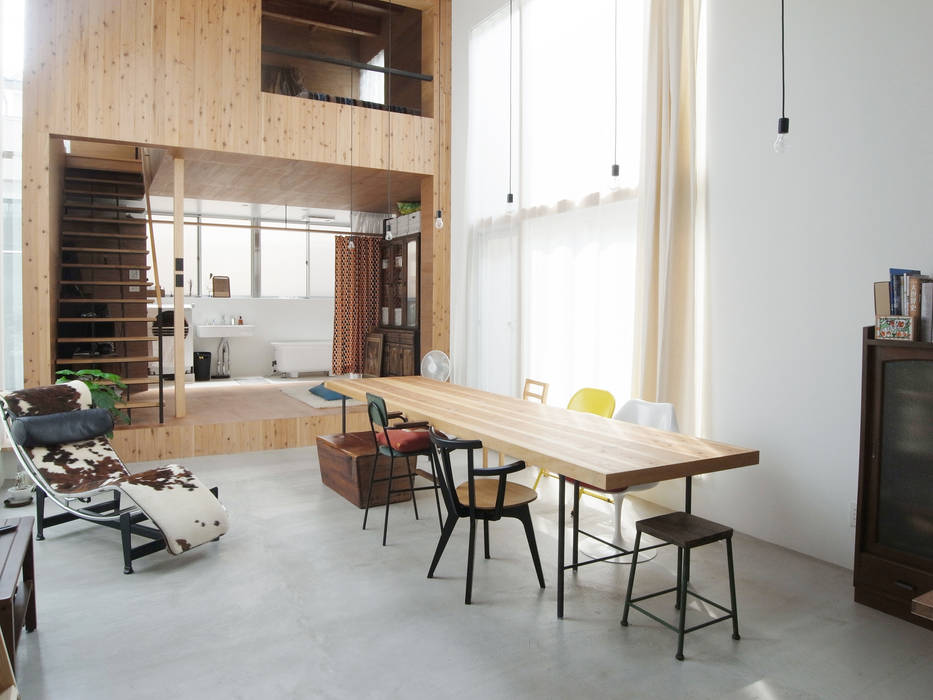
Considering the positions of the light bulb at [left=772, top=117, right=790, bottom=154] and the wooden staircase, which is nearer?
the light bulb at [left=772, top=117, right=790, bottom=154]

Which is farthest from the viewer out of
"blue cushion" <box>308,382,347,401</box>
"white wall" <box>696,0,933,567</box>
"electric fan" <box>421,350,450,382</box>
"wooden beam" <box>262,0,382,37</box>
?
"wooden beam" <box>262,0,382,37</box>

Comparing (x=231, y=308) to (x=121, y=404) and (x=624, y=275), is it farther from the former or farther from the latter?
(x=624, y=275)

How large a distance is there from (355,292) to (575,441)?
6.53 m

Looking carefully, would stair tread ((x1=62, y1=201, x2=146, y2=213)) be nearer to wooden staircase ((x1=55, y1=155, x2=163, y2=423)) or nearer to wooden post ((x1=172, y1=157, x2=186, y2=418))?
wooden staircase ((x1=55, y1=155, x2=163, y2=423))

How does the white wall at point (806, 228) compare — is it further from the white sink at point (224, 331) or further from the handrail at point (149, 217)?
the white sink at point (224, 331)

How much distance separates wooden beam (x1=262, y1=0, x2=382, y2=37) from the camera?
26.9ft

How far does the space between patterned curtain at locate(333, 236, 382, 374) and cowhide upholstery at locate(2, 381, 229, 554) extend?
494 cm

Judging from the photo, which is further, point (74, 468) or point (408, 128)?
point (408, 128)

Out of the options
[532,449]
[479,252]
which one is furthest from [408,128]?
[532,449]

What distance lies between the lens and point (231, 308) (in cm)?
1016

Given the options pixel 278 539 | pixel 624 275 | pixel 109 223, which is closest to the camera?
pixel 278 539

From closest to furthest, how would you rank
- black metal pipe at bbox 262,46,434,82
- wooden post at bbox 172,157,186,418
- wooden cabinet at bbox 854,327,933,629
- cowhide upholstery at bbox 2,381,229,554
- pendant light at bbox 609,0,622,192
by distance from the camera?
wooden cabinet at bbox 854,327,933,629 < cowhide upholstery at bbox 2,381,229,554 < pendant light at bbox 609,0,622,192 < wooden post at bbox 172,157,186,418 < black metal pipe at bbox 262,46,434,82

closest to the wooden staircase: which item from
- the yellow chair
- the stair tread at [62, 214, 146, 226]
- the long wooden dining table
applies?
the stair tread at [62, 214, 146, 226]

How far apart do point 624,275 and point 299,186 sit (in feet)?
14.9
